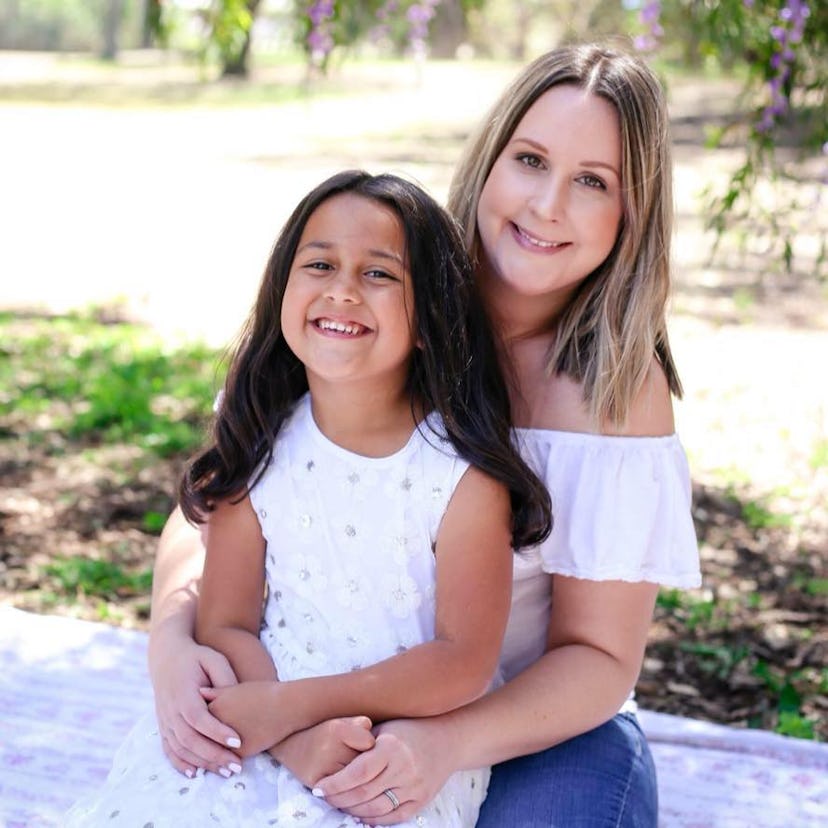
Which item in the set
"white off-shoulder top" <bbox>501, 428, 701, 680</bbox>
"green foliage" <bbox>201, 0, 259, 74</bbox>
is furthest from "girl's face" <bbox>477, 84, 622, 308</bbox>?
"green foliage" <bbox>201, 0, 259, 74</bbox>

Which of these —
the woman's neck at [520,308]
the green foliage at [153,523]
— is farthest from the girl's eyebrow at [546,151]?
the green foliage at [153,523]

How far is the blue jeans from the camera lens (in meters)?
2.16

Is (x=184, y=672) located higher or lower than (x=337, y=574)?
lower

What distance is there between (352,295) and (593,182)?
1.79ft

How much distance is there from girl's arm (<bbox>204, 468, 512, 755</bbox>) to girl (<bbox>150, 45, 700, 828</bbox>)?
0.35 feet

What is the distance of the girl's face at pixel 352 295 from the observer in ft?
6.84

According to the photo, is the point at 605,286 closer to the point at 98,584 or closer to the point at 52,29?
the point at 98,584

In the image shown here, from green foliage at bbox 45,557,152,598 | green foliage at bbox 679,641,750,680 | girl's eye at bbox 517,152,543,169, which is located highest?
girl's eye at bbox 517,152,543,169

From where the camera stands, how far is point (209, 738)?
2.03m

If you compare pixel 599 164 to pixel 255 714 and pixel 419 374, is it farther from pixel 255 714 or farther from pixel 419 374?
pixel 255 714

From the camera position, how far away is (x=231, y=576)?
7.36 feet

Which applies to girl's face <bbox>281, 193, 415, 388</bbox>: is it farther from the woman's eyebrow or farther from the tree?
the tree

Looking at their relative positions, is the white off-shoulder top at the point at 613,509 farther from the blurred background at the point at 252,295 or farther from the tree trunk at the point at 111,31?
the tree trunk at the point at 111,31

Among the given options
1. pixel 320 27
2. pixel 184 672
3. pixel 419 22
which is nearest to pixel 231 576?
pixel 184 672
